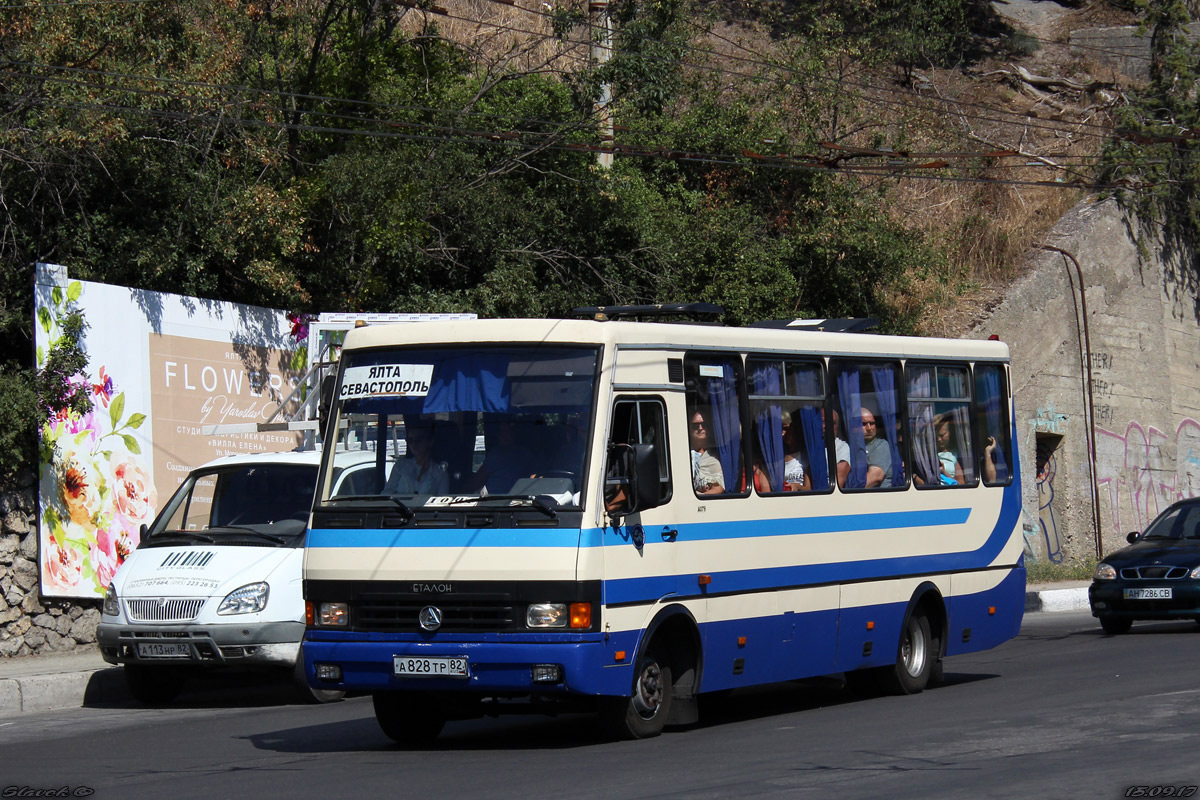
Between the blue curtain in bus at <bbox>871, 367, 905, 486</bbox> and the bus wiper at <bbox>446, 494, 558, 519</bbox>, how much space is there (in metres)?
4.05

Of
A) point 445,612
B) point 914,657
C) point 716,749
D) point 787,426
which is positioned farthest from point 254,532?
point 914,657

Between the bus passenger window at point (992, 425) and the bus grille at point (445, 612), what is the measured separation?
19.3ft

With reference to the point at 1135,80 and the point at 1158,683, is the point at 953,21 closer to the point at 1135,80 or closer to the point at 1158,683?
the point at 1135,80

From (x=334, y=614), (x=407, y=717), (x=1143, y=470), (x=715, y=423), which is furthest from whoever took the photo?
(x=1143, y=470)

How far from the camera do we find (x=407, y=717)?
372 inches

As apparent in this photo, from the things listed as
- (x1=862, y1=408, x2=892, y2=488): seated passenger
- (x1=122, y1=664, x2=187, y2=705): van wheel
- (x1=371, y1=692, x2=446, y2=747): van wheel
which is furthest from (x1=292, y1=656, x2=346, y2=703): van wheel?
(x1=862, y1=408, x2=892, y2=488): seated passenger

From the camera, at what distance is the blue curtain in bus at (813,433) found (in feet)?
35.1

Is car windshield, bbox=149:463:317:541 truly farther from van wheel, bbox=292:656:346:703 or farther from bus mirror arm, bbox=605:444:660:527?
bus mirror arm, bbox=605:444:660:527

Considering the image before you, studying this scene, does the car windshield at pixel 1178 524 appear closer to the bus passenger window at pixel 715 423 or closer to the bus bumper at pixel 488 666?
the bus passenger window at pixel 715 423

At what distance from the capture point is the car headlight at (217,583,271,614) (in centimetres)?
1187

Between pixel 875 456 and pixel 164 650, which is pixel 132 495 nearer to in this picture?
pixel 164 650

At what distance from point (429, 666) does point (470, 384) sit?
1.73 metres

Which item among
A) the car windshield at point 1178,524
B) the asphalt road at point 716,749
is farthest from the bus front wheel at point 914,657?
the car windshield at point 1178,524

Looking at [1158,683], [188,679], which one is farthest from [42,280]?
[1158,683]
